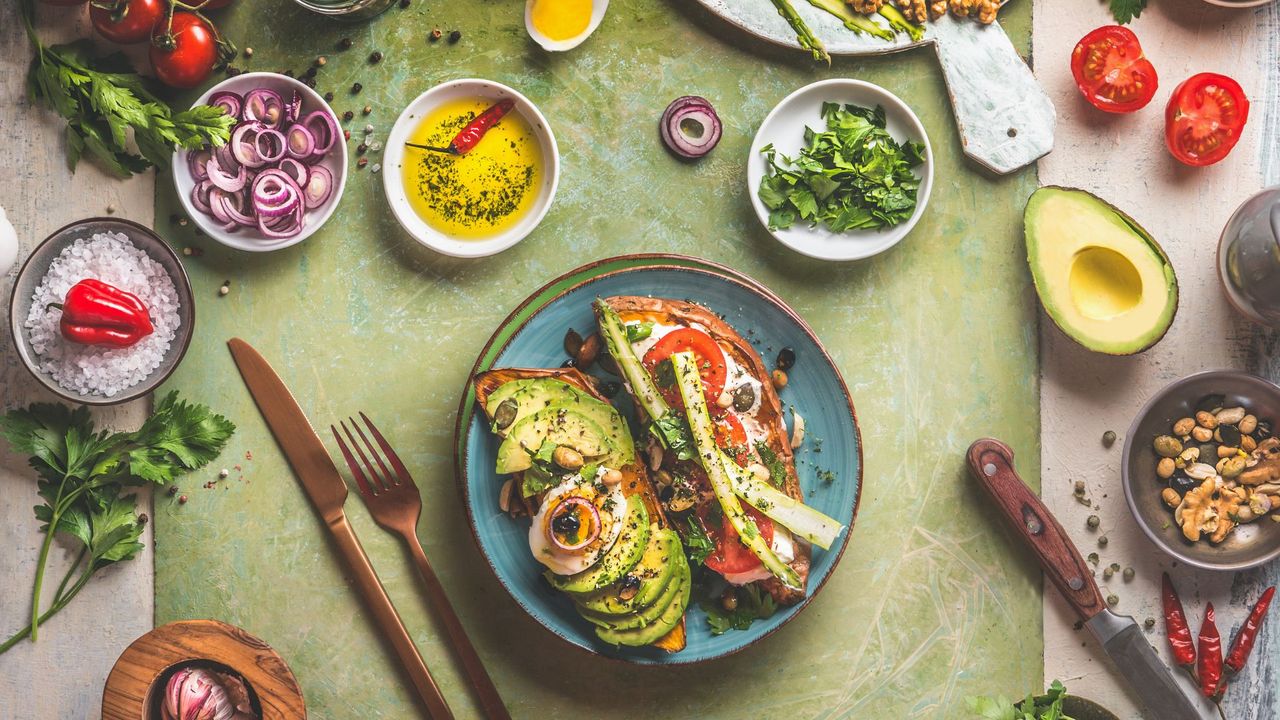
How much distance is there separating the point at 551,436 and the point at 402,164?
1.08 meters

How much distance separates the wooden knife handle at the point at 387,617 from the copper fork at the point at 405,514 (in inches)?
4.3

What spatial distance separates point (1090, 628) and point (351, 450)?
2503 mm

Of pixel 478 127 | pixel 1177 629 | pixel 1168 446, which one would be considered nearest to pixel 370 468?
pixel 478 127

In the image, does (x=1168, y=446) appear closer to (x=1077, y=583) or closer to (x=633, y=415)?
(x=1077, y=583)

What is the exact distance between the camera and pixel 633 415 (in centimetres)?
295

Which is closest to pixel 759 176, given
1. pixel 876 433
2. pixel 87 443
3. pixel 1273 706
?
pixel 876 433

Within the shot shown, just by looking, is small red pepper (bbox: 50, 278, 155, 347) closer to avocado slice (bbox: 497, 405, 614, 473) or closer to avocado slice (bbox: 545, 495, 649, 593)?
avocado slice (bbox: 497, 405, 614, 473)

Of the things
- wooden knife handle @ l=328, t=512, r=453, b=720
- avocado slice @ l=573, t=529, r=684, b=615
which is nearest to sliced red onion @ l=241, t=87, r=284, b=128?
wooden knife handle @ l=328, t=512, r=453, b=720

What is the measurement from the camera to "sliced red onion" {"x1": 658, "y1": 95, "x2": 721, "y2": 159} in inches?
122

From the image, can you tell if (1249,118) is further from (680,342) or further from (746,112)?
(680,342)

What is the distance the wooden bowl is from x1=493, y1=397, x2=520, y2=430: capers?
914mm

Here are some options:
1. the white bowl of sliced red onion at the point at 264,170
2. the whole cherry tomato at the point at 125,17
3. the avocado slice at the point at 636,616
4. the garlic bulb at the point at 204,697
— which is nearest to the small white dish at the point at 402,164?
the white bowl of sliced red onion at the point at 264,170

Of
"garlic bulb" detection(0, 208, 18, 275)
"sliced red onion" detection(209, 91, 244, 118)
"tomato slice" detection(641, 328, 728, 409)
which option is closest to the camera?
"tomato slice" detection(641, 328, 728, 409)

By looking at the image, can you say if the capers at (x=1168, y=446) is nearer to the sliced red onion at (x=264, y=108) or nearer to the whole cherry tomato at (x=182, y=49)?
the sliced red onion at (x=264, y=108)
